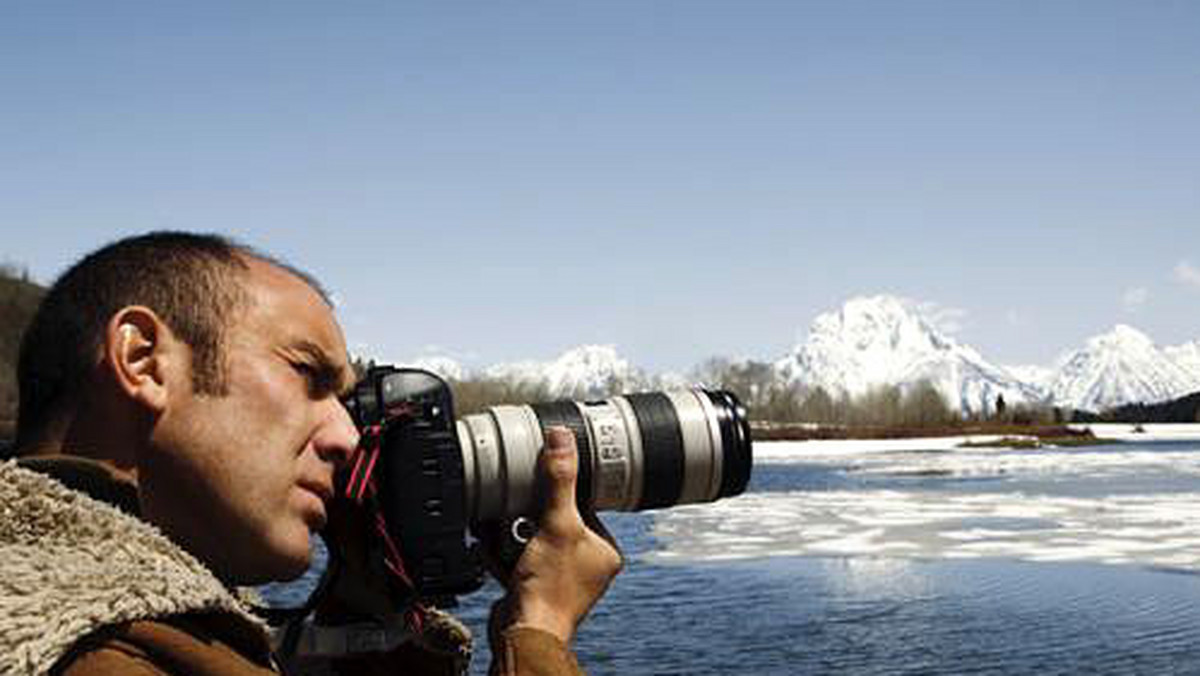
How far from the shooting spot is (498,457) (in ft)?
7.79

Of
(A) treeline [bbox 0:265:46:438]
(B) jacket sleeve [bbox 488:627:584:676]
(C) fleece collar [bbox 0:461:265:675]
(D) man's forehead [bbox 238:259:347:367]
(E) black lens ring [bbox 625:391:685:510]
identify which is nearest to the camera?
(C) fleece collar [bbox 0:461:265:675]

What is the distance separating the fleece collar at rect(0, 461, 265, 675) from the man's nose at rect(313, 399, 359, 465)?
293 mm

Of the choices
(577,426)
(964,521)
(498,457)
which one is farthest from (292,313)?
(964,521)

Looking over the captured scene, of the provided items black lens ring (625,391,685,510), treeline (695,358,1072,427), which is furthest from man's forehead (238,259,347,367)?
treeline (695,358,1072,427)

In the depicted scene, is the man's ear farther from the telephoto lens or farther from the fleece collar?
the telephoto lens

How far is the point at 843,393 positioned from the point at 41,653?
458 ft

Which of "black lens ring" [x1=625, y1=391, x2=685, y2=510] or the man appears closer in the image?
the man

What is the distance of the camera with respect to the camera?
2100 mm

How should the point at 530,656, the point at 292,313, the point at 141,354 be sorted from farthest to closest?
the point at 530,656 < the point at 292,313 < the point at 141,354

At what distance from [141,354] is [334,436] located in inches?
10.8

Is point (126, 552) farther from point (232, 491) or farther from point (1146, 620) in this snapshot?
point (1146, 620)

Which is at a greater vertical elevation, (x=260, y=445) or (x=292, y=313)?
(x=292, y=313)

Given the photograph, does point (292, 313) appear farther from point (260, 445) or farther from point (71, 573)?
point (71, 573)

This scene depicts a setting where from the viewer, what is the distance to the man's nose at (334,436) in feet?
4.90
